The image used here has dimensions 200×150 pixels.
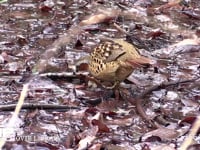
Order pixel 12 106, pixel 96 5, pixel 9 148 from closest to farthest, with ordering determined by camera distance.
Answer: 1. pixel 9 148
2. pixel 12 106
3. pixel 96 5

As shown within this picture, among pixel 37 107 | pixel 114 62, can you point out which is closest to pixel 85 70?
pixel 114 62

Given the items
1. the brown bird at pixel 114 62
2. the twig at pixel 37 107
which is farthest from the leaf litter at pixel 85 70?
the brown bird at pixel 114 62

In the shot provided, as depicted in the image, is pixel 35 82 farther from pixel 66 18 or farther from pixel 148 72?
pixel 66 18

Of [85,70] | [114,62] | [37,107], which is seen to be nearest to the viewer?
[37,107]

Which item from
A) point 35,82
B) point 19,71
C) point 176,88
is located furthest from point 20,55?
point 176,88

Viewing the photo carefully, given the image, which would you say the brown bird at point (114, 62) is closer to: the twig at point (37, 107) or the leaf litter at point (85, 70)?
the leaf litter at point (85, 70)

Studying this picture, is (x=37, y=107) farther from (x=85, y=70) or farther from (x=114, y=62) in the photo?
(x=85, y=70)

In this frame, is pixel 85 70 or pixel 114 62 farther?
pixel 85 70

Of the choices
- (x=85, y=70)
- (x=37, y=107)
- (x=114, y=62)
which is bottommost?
(x=85, y=70)

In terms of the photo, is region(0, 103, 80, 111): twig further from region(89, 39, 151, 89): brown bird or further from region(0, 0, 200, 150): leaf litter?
region(89, 39, 151, 89): brown bird
